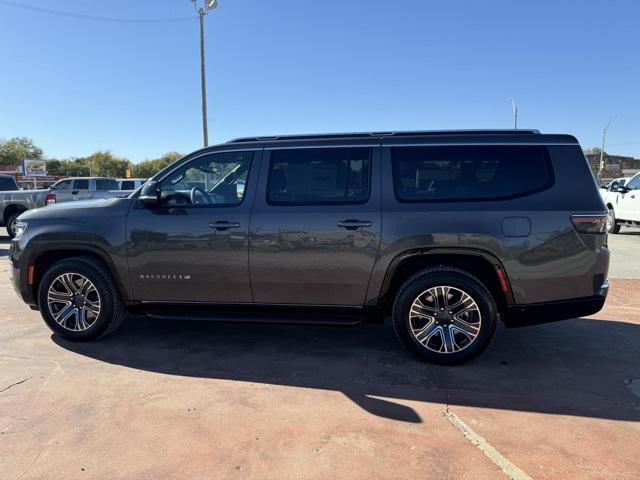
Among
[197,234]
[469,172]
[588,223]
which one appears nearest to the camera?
[588,223]

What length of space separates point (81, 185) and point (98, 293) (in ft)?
49.2

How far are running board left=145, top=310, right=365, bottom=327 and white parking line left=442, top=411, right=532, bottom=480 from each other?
1171 mm

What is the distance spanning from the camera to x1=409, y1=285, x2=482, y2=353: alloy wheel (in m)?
3.90

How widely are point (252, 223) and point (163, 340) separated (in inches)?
64.5

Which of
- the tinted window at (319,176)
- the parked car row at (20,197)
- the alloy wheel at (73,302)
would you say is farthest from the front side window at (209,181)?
the parked car row at (20,197)

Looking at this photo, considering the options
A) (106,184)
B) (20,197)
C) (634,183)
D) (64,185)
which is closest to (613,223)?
(634,183)

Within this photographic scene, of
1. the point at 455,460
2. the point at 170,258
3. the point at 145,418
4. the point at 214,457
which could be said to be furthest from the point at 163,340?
the point at 455,460

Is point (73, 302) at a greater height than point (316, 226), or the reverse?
point (316, 226)

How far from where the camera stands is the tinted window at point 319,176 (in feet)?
13.2

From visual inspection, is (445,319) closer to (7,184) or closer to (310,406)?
(310,406)

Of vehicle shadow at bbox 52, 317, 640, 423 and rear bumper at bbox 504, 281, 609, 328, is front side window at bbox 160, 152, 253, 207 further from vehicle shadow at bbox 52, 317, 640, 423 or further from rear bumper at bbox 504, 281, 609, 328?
rear bumper at bbox 504, 281, 609, 328

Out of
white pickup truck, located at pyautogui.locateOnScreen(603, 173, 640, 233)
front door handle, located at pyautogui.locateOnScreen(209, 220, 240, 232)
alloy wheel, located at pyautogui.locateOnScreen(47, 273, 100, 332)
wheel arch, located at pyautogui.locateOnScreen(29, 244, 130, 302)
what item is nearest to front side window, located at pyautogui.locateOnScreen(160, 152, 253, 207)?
front door handle, located at pyautogui.locateOnScreen(209, 220, 240, 232)

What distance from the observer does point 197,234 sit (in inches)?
164

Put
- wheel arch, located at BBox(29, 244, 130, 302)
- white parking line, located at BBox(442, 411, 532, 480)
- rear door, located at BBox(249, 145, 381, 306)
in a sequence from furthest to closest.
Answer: wheel arch, located at BBox(29, 244, 130, 302), rear door, located at BBox(249, 145, 381, 306), white parking line, located at BBox(442, 411, 532, 480)
